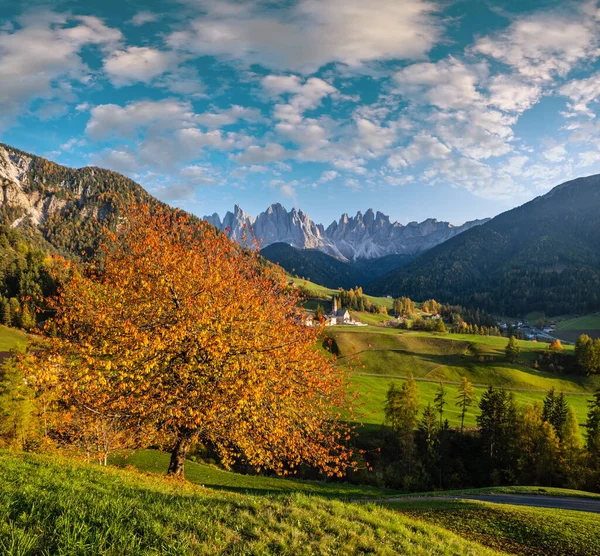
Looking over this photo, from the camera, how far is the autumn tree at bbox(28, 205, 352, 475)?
15.8 metres

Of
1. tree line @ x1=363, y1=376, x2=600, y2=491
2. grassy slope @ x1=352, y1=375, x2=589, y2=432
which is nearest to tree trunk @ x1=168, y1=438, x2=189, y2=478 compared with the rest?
tree line @ x1=363, y1=376, x2=600, y2=491

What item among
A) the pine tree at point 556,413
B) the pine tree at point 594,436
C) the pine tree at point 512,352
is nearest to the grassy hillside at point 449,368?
the pine tree at point 512,352

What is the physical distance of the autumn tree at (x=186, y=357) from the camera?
15.8 meters

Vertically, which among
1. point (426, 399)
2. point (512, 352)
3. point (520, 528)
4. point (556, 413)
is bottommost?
point (426, 399)

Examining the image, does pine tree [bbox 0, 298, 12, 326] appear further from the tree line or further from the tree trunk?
the tree trunk

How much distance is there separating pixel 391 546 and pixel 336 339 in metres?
146

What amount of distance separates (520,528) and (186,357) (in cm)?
2040

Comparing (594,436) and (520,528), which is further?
(594,436)

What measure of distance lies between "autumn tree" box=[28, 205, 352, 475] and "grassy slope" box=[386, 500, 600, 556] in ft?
25.2

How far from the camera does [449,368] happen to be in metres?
131

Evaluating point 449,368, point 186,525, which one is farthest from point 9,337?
point 449,368

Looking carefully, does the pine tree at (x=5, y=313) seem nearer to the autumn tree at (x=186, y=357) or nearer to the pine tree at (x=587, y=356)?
the autumn tree at (x=186, y=357)

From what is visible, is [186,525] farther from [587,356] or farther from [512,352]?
[587,356]

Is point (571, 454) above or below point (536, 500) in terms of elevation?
A: below
